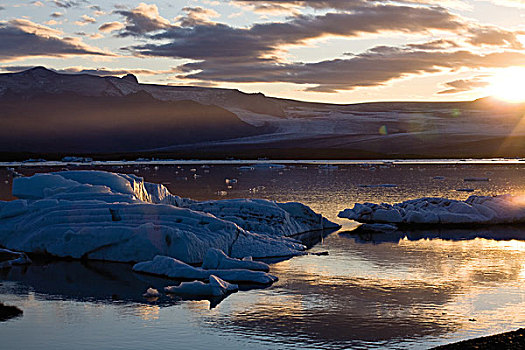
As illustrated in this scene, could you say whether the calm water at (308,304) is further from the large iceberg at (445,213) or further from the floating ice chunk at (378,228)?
the large iceberg at (445,213)

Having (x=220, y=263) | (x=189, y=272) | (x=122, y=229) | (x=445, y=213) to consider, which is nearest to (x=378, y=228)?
(x=445, y=213)

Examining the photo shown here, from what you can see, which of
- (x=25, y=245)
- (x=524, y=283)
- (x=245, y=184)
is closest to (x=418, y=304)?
(x=524, y=283)

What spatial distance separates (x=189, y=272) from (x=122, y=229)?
10.6 feet

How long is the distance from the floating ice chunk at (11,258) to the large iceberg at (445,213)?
13.0m

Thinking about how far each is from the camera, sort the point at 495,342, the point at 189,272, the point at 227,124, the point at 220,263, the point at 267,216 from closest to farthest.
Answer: the point at 495,342 < the point at 189,272 < the point at 220,263 < the point at 267,216 < the point at 227,124

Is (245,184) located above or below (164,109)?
below

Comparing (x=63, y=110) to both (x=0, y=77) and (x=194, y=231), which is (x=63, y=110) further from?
(x=194, y=231)

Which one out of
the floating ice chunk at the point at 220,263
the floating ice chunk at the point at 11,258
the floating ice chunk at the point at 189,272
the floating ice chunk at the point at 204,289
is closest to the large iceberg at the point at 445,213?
the floating ice chunk at the point at 220,263

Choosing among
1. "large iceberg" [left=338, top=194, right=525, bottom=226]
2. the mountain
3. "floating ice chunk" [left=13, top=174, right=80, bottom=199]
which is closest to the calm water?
"large iceberg" [left=338, top=194, right=525, bottom=226]

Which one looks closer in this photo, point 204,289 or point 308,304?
point 308,304

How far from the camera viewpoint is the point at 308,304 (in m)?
13.0

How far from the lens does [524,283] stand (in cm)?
1515

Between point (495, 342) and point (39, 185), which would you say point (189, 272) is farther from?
point (39, 185)

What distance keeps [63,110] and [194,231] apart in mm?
178965
